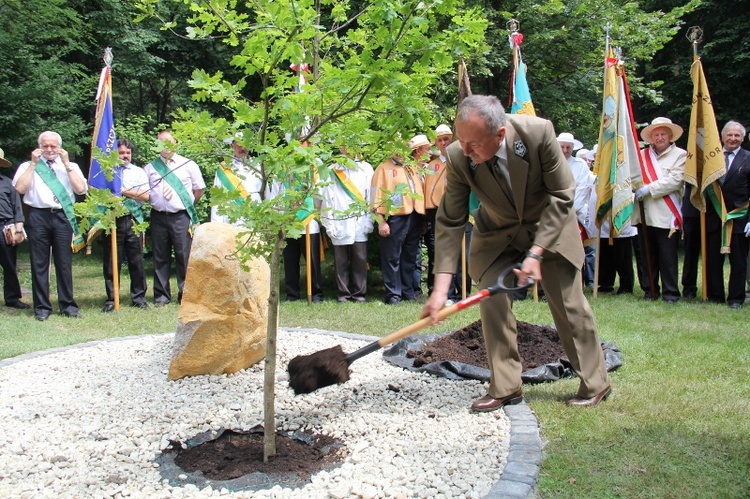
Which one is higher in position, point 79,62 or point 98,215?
point 79,62

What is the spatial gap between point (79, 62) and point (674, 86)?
51.3ft

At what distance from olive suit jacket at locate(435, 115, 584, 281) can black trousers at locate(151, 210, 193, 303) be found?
6.10 meters

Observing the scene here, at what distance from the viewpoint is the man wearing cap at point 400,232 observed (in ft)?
32.4

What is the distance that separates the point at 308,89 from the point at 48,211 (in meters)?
7.01

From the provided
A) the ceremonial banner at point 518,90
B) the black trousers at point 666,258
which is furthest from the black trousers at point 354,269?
the black trousers at point 666,258

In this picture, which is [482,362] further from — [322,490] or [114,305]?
[114,305]

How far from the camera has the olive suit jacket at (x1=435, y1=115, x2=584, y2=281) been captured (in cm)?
459

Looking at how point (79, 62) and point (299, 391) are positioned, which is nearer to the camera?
point (299, 391)

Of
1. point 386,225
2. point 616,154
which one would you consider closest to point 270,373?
point 386,225

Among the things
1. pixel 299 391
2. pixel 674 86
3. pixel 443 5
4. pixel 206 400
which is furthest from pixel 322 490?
pixel 674 86

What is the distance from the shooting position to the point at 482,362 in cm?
620

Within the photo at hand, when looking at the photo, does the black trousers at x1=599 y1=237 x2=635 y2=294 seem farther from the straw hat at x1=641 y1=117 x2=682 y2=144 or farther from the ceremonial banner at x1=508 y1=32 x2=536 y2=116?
the ceremonial banner at x1=508 y1=32 x2=536 y2=116

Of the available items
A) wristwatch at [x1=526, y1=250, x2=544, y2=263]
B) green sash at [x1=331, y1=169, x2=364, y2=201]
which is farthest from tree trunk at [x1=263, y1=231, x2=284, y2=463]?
green sash at [x1=331, y1=169, x2=364, y2=201]

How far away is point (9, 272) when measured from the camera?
1019 cm
